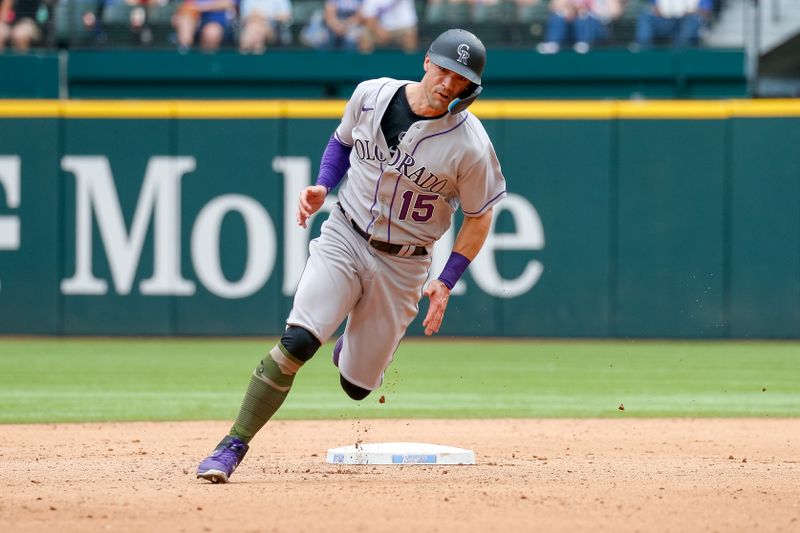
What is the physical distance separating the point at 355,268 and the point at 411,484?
933 mm

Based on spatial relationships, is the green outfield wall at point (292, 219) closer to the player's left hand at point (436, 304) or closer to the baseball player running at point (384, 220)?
the baseball player running at point (384, 220)

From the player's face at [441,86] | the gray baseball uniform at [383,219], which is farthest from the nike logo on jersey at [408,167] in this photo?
the player's face at [441,86]

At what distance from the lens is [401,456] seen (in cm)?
593

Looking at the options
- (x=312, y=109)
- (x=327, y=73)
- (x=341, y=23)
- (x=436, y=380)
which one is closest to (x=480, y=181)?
(x=436, y=380)

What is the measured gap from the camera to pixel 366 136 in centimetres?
538

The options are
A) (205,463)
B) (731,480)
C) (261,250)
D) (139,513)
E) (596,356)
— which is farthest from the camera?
(261,250)

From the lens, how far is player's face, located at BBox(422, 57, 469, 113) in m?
5.13

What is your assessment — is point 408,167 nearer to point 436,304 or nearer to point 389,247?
point 389,247

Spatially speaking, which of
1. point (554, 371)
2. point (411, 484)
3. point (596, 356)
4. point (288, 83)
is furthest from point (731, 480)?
point (288, 83)

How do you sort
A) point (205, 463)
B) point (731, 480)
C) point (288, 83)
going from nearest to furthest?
point (205, 463)
point (731, 480)
point (288, 83)

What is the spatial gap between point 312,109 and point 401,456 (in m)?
7.98

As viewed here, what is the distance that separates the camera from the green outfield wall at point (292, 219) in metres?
13.2

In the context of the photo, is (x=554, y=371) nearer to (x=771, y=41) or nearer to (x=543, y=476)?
(x=543, y=476)

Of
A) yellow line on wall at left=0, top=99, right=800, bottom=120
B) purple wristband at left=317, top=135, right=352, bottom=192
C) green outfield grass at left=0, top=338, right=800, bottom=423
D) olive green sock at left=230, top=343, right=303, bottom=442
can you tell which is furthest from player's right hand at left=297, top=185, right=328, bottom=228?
yellow line on wall at left=0, top=99, right=800, bottom=120
